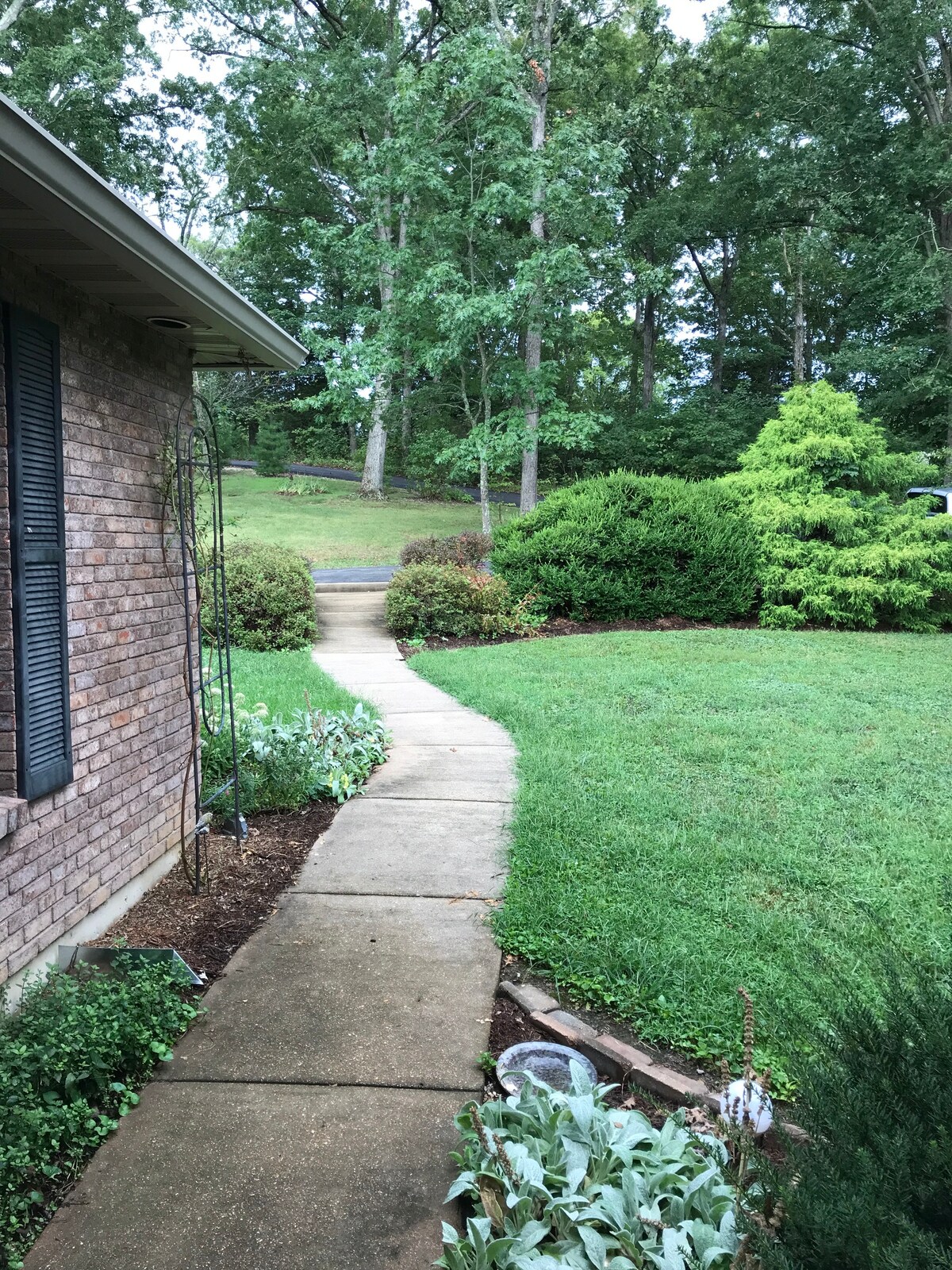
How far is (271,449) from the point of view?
28.7 m

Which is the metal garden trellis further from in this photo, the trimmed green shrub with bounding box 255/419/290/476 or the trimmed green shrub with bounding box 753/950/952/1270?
the trimmed green shrub with bounding box 255/419/290/476

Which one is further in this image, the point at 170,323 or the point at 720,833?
the point at 720,833

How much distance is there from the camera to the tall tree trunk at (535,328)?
1448 centimetres

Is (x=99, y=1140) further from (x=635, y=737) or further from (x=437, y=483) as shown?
(x=437, y=483)

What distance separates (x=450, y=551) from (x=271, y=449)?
1808 centimetres

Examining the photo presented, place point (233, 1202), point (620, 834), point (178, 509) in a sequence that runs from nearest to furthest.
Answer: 1. point (233, 1202)
2. point (178, 509)
3. point (620, 834)

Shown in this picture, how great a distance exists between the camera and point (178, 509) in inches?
153

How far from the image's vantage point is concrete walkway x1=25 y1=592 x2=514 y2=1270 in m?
1.92

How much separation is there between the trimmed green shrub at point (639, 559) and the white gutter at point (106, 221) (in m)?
7.77

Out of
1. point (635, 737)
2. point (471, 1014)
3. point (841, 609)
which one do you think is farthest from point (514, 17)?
point (471, 1014)

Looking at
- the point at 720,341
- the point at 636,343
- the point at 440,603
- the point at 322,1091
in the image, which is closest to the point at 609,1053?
the point at 322,1091

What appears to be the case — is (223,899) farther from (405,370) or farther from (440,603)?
(405,370)

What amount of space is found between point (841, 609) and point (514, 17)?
550 inches

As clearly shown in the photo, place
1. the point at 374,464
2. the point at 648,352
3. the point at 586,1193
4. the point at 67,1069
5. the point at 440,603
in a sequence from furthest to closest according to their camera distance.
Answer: the point at 648,352
the point at 374,464
the point at 440,603
the point at 67,1069
the point at 586,1193
